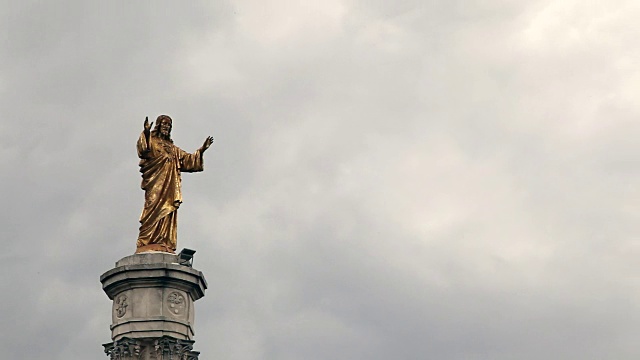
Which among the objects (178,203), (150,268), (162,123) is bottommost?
(150,268)

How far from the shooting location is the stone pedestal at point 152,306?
34250 millimetres

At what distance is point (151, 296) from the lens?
34906 mm

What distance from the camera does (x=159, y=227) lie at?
3622 centimetres

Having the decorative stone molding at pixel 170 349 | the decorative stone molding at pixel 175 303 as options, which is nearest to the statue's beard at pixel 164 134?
the decorative stone molding at pixel 175 303

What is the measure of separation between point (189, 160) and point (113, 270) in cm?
454

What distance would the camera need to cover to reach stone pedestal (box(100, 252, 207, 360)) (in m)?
34.2

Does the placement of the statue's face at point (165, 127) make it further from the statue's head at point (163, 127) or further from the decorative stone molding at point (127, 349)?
the decorative stone molding at point (127, 349)

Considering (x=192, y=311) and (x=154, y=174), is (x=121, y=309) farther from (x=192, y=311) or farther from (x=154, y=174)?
(x=154, y=174)

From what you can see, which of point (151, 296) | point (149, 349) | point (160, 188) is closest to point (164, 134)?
point (160, 188)

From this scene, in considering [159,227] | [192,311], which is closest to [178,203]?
[159,227]

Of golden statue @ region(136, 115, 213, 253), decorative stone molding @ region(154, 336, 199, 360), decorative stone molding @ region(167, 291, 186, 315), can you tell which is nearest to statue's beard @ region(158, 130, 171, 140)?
golden statue @ region(136, 115, 213, 253)

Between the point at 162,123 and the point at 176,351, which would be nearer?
the point at 176,351

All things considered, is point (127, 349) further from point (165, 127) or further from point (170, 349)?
point (165, 127)

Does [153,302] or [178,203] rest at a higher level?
[178,203]
